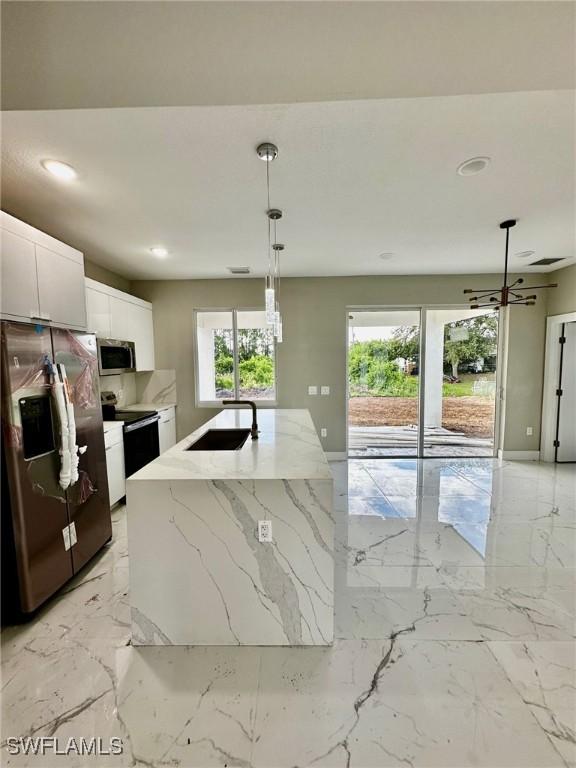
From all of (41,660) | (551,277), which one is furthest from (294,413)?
(551,277)

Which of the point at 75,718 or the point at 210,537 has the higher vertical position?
the point at 210,537

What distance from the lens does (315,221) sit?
105 inches

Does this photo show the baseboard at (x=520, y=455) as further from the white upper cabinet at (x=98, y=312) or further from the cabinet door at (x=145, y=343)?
the white upper cabinet at (x=98, y=312)

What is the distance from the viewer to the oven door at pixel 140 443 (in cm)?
322

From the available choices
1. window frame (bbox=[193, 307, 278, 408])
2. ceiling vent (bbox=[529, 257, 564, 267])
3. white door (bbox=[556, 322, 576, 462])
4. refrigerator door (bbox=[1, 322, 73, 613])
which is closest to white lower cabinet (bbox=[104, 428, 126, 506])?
refrigerator door (bbox=[1, 322, 73, 613])

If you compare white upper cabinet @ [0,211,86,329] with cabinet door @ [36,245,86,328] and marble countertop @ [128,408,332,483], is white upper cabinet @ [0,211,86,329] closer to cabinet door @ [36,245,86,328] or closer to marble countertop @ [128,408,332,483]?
cabinet door @ [36,245,86,328]

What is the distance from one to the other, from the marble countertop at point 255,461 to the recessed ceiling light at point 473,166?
198 centimetres

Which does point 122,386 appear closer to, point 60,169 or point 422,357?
point 60,169

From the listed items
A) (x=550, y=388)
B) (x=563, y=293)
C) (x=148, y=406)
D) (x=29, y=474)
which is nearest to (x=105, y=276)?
(x=148, y=406)

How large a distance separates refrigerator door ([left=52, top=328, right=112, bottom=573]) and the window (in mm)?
2391

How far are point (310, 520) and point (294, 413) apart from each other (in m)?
1.73

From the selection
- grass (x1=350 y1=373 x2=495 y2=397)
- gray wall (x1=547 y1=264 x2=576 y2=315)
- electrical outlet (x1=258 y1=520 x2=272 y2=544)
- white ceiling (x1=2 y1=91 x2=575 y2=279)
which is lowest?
electrical outlet (x1=258 y1=520 x2=272 y2=544)

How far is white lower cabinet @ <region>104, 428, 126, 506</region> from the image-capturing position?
9.30ft

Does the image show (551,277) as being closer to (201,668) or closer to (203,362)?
(203,362)
